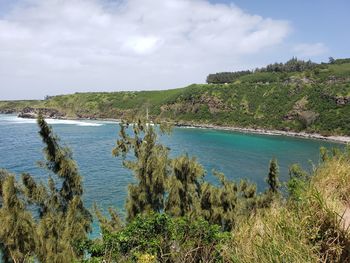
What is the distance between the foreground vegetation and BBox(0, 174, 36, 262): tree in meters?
0.05

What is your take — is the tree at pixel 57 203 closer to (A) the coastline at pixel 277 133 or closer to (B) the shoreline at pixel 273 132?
(B) the shoreline at pixel 273 132

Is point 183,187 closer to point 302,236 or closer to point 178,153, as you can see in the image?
point 302,236

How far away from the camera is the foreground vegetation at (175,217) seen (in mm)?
5250

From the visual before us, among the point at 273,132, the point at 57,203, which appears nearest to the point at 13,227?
the point at 57,203

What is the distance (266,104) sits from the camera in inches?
5940

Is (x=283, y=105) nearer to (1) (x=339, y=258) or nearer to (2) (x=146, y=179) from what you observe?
(2) (x=146, y=179)

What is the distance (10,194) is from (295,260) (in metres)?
16.6

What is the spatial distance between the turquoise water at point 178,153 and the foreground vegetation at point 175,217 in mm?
13158

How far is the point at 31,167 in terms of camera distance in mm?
60469

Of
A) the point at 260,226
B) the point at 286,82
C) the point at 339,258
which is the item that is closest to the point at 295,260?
the point at 339,258

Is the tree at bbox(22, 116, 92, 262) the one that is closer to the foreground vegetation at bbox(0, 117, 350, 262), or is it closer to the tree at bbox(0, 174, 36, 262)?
the foreground vegetation at bbox(0, 117, 350, 262)

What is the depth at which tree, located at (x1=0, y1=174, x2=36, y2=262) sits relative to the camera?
17.4 m

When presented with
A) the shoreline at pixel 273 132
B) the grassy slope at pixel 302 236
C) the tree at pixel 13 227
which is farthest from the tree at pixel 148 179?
the shoreline at pixel 273 132

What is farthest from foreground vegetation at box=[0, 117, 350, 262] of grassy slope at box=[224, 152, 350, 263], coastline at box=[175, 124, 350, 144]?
coastline at box=[175, 124, 350, 144]
